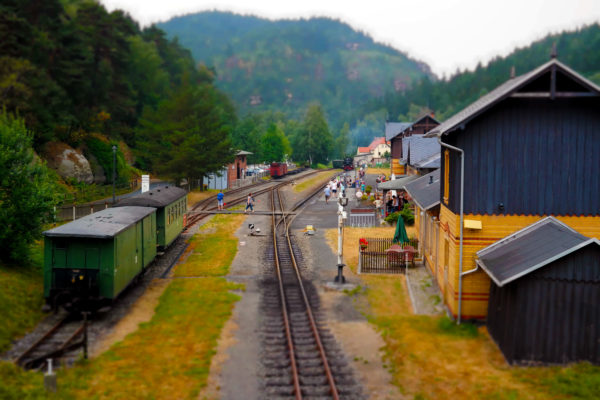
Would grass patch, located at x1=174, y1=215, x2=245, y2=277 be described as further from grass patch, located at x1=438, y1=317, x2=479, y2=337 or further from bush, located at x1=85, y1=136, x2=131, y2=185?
bush, located at x1=85, y1=136, x2=131, y2=185

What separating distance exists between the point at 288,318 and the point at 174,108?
43923mm

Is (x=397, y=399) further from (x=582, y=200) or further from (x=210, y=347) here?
(x=582, y=200)

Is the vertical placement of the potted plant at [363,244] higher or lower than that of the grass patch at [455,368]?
higher

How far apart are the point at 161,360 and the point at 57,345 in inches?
129

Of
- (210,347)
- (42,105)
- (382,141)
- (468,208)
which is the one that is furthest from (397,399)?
(382,141)

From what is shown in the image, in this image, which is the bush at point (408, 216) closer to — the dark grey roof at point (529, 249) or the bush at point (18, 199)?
the dark grey roof at point (529, 249)

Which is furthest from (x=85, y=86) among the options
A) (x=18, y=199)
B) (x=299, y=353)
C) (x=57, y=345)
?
(x=299, y=353)

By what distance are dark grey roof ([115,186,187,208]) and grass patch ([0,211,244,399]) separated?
4.57 meters

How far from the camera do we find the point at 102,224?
779 inches

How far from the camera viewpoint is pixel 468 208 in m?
17.8

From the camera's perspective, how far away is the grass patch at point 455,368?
13250mm

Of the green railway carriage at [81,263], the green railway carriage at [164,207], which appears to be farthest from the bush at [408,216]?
the green railway carriage at [81,263]

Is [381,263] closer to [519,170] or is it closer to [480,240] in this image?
[480,240]

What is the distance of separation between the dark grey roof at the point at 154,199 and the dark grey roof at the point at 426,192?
1233cm
